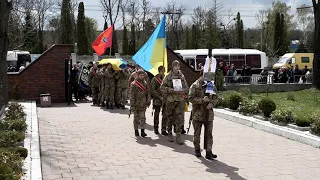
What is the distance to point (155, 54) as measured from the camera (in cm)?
1095

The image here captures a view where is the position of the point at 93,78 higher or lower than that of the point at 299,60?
lower

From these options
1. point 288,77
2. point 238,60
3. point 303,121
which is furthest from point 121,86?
point 238,60

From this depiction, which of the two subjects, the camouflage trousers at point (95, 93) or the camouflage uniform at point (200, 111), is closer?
the camouflage uniform at point (200, 111)

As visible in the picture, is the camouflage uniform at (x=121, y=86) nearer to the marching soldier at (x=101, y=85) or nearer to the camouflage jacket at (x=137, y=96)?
the marching soldier at (x=101, y=85)

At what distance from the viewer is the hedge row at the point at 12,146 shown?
16.7 feet

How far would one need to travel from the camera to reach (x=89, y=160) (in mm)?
7723

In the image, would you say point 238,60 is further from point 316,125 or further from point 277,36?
point 316,125

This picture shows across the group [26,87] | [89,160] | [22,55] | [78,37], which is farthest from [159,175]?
[78,37]

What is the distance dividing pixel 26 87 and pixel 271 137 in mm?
11726

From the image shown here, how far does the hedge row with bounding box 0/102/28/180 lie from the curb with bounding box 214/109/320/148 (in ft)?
20.3

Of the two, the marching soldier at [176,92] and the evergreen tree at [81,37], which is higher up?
the evergreen tree at [81,37]

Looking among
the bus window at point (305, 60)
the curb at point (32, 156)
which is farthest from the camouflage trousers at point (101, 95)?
the bus window at point (305, 60)

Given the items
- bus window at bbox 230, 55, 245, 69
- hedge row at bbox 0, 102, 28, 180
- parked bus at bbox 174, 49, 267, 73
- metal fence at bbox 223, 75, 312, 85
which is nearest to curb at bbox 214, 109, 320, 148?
hedge row at bbox 0, 102, 28, 180

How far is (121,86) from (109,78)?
0.57m
